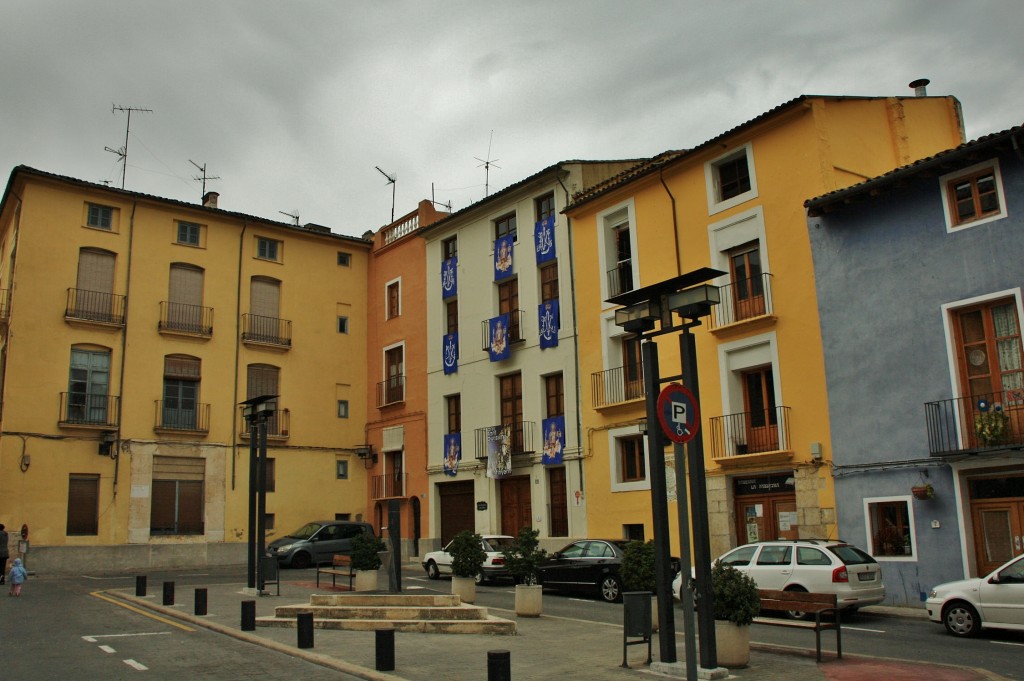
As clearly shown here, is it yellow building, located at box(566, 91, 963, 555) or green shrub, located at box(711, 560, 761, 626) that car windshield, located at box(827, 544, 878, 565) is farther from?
green shrub, located at box(711, 560, 761, 626)

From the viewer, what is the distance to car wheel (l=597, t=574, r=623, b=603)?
19.4m

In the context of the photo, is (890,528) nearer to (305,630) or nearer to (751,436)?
(751,436)

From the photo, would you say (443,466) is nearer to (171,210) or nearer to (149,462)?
(149,462)

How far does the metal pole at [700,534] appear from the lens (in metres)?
9.87

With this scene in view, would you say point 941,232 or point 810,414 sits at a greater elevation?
point 941,232

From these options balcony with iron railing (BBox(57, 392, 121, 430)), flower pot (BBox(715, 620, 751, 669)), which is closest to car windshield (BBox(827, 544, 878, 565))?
flower pot (BBox(715, 620, 751, 669))

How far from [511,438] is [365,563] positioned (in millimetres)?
9816

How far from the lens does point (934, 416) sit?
18016 millimetres

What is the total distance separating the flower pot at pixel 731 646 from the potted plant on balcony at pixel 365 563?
1071 cm

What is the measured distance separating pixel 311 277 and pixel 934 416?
81.8 feet

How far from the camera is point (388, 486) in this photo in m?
34.9

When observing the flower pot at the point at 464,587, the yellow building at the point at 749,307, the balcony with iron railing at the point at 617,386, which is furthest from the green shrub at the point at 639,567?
the balcony with iron railing at the point at 617,386

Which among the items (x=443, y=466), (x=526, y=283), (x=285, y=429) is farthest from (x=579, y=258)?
(x=285, y=429)

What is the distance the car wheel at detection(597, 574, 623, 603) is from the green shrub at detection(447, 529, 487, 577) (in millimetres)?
3232
